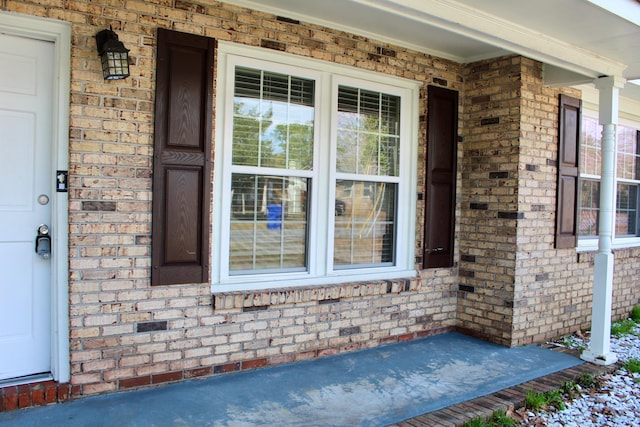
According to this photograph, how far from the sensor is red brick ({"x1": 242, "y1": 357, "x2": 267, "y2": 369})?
3.64m

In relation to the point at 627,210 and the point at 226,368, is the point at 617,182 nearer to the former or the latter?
the point at 627,210

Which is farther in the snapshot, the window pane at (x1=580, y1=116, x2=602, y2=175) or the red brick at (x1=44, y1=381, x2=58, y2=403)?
the window pane at (x1=580, y1=116, x2=602, y2=175)

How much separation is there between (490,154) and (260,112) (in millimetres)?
2343

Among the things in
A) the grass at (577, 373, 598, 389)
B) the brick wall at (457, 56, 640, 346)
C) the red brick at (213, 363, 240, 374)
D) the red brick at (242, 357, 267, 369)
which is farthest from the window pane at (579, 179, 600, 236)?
the red brick at (213, 363, 240, 374)

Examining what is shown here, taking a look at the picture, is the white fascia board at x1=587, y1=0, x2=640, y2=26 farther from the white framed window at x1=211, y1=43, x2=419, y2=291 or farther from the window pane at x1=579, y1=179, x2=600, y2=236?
the window pane at x1=579, y1=179, x2=600, y2=236

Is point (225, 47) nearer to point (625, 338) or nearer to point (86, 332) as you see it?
point (86, 332)

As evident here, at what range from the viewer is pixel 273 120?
380 centimetres

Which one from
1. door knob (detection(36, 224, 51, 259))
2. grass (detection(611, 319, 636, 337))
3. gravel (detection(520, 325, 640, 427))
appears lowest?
gravel (detection(520, 325, 640, 427))

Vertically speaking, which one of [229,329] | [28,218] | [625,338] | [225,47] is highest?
[225,47]

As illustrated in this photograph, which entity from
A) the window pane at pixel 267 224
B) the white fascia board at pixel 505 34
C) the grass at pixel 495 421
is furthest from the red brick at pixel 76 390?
the white fascia board at pixel 505 34

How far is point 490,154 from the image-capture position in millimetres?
4680

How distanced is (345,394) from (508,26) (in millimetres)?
2903

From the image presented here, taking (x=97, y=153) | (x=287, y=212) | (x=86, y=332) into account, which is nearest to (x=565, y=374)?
(x=287, y=212)

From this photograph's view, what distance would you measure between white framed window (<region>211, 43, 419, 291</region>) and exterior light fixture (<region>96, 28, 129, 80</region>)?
28.4 inches
